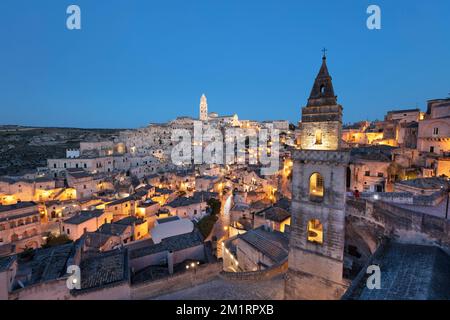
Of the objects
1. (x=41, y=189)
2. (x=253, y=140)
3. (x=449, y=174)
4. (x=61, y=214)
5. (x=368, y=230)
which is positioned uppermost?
(x=253, y=140)

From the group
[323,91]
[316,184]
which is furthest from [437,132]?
[323,91]

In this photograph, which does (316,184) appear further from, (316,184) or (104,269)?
(104,269)

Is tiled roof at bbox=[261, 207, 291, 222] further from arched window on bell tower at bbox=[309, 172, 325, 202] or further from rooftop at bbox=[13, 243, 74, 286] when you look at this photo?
rooftop at bbox=[13, 243, 74, 286]

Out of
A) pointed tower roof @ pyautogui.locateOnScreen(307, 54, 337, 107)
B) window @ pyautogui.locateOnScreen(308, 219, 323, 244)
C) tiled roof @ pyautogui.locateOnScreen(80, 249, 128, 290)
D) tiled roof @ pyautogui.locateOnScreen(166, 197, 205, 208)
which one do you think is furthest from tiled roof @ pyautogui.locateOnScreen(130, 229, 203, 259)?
pointed tower roof @ pyautogui.locateOnScreen(307, 54, 337, 107)

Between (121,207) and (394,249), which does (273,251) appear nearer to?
(394,249)

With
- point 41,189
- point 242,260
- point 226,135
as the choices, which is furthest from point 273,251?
point 226,135

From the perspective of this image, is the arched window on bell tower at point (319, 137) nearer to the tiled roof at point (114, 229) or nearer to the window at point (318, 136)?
the window at point (318, 136)
